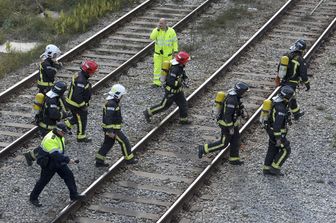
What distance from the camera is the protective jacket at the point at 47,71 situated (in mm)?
15875

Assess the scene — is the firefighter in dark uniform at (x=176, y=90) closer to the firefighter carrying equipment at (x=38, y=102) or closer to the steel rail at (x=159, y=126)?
the steel rail at (x=159, y=126)

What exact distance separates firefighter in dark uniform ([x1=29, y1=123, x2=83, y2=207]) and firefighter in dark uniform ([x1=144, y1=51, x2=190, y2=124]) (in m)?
3.72

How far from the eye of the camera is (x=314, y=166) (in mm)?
14828

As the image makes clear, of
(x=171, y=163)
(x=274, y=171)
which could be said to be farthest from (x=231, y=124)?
(x=171, y=163)

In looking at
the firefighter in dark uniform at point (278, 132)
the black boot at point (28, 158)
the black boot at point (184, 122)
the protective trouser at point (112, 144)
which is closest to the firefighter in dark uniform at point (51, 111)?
the black boot at point (28, 158)

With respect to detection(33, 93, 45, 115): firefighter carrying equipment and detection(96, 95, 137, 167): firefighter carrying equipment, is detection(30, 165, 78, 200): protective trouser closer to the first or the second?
detection(96, 95, 137, 167): firefighter carrying equipment

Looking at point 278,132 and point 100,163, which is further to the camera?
point 100,163

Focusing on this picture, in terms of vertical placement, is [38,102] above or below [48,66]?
below

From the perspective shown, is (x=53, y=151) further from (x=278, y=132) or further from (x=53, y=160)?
(x=278, y=132)

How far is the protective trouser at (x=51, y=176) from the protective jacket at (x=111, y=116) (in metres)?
1.45

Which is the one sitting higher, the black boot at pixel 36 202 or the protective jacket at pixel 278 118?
the protective jacket at pixel 278 118

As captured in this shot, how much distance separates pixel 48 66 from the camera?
15.9 meters

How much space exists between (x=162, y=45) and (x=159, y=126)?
2.66 meters

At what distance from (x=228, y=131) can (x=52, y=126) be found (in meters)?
3.48
